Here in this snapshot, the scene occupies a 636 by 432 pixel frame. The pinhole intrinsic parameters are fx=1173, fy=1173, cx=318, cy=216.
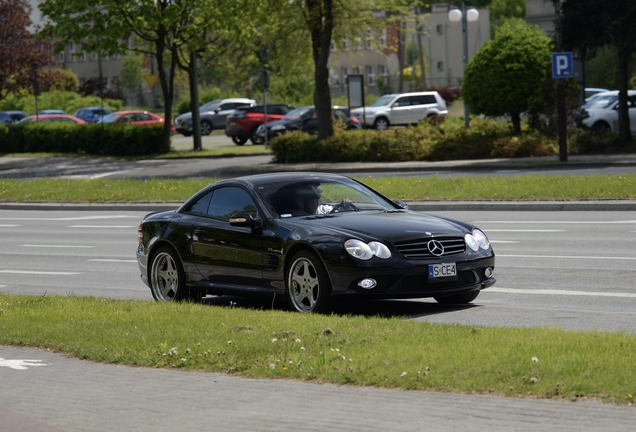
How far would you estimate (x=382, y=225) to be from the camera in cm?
1109

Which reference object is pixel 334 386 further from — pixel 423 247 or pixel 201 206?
pixel 201 206

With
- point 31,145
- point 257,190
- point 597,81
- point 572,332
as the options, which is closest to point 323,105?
point 31,145

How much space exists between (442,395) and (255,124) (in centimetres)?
4586

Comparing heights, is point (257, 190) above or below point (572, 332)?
above

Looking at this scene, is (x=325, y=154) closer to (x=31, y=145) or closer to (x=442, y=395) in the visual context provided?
(x=31, y=145)

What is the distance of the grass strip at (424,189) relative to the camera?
2328 centimetres

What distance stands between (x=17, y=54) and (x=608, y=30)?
31.3 m

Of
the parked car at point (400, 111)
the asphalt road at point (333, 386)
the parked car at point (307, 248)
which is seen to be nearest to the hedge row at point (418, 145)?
the asphalt road at point (333, 386)

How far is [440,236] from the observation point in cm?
1094

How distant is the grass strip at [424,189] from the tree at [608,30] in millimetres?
9588

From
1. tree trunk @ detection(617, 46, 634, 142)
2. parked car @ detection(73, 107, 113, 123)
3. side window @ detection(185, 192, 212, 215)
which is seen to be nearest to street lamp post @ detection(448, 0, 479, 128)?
tree trunk @ detection(617, 46, 634, 142)

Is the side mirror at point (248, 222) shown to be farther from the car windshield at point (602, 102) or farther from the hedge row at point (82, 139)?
the hedge row at point (82, 139)

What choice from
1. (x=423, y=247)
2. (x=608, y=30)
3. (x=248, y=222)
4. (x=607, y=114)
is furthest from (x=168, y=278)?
(x=607, y=114)

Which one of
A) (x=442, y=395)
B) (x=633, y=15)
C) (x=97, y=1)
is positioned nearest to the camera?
(x=442, y=395)
